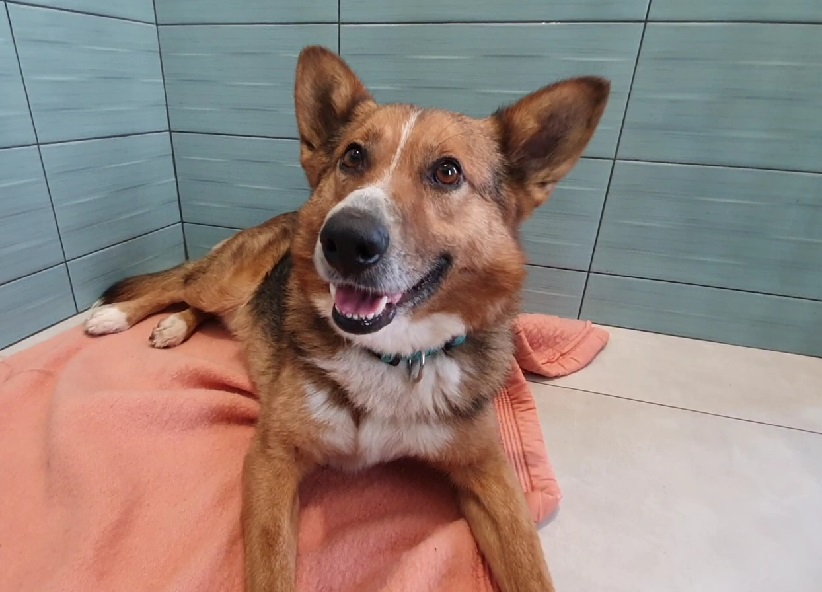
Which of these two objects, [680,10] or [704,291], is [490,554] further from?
[680,10]

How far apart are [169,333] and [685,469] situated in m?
2.14

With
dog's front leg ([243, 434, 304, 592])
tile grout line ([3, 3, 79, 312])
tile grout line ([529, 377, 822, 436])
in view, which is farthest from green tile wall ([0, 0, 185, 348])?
tile grout line ([529, 377, 822, 436])

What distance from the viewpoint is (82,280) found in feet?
8.01

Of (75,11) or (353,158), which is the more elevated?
(75,11)

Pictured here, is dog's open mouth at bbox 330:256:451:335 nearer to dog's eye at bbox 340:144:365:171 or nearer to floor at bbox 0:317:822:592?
dog's eye at bbox 340:144:365:171

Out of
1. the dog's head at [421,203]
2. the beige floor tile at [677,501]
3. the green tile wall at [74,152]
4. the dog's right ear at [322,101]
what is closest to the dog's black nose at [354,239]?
the dog's head at [421,203]

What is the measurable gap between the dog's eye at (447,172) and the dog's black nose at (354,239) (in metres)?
0.31

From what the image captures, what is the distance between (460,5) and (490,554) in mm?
2159

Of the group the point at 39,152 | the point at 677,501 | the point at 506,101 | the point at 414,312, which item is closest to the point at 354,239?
the point at 414,312

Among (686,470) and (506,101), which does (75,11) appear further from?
(686,470)

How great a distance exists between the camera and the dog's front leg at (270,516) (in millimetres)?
1254

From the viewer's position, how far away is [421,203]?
1.29 m

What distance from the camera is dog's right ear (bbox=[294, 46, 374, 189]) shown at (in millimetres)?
A: 1576

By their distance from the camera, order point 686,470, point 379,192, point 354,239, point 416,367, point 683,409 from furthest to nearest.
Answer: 1. point 683,409
2. point 686,470
3. point 416,367
4. point 379,192
5. point 354,239
